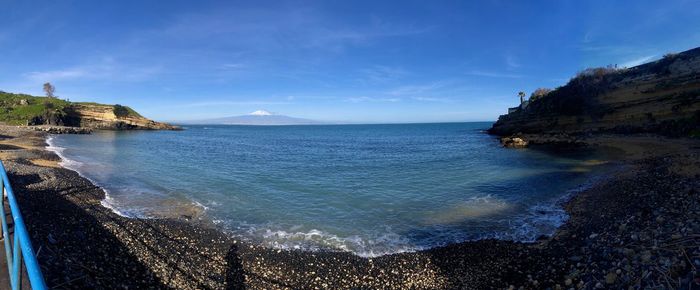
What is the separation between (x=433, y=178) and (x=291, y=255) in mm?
18761

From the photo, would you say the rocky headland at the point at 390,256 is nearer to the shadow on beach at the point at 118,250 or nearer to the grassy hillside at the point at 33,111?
the shadow on beach at the point at 118,250

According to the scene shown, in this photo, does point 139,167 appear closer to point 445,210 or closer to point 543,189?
point 445,210

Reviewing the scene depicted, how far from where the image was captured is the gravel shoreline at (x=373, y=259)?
931cm

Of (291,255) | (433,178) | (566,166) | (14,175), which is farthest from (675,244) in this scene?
(14,175)

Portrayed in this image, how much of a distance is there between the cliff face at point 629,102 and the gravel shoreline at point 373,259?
134 feet

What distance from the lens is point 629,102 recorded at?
55.8m

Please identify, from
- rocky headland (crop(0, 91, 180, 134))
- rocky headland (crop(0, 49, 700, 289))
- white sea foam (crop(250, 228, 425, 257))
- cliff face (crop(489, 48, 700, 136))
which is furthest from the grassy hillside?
cliff face (crop(489, 48, 700, 136))

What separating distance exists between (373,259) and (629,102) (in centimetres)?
6293

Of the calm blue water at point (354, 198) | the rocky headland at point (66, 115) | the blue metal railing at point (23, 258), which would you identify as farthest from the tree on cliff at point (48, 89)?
the blue metal railing at point (23, 258)

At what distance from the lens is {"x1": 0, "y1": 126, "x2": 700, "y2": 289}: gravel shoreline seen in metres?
9.31

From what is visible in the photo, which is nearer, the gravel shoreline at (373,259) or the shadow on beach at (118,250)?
the gravel shoreline at (373,259)

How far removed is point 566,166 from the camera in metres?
34.2

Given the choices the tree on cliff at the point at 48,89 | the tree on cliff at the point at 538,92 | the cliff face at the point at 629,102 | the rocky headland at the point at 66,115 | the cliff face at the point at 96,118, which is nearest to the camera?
the cliff face at the point at 629,102

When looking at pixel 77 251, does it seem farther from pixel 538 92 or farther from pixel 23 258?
pixel 538 92
